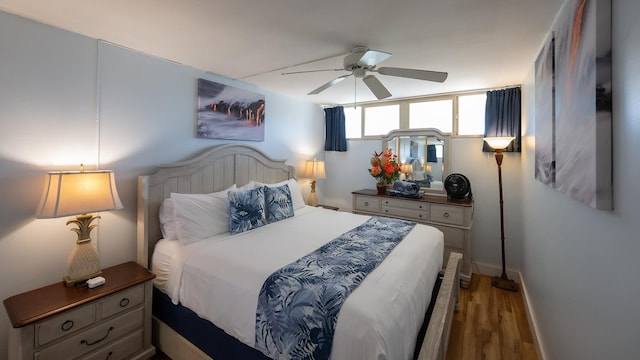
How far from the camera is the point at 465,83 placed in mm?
3072

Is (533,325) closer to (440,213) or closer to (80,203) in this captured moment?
(440,213)

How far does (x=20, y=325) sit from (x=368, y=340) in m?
1.81

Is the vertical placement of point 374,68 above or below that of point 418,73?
above

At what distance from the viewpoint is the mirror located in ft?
11.7

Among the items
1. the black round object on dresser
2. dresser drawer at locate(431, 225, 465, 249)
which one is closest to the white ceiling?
the black round object on dresser

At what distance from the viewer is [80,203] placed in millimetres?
1683

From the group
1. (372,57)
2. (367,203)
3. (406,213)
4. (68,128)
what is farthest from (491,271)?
(68,128)

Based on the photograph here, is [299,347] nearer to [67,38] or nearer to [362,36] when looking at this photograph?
[362,36]

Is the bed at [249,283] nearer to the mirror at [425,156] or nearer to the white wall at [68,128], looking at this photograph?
the white wall at [68,128]

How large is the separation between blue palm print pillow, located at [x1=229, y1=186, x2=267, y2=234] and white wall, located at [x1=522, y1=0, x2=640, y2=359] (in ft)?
7.31

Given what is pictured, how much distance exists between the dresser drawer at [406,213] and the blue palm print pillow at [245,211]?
1800 mm

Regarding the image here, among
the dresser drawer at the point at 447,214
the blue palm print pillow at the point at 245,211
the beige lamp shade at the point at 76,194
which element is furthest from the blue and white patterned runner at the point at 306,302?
the dresser drawer at the point at 447,214

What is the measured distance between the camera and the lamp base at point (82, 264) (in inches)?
68.5

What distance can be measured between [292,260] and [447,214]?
226 centimetres
